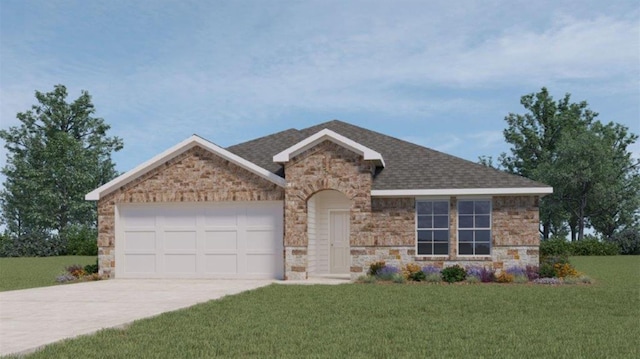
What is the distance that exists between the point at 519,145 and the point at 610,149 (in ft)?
24.5

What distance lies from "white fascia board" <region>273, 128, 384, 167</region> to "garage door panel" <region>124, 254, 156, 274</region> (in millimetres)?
6051

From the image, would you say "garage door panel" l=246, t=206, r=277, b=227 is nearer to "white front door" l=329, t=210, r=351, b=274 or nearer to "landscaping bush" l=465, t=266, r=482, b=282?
"white front door" l=329, t=210, r=351, b=274

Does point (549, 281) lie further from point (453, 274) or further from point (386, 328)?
point (386, 328)

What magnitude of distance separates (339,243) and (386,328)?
1383 centimetres

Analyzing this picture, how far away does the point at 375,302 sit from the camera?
14977 mm

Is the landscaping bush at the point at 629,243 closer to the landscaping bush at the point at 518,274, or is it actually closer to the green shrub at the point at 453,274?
the landscaping bush at the point at 518,274

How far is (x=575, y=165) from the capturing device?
51531 mm

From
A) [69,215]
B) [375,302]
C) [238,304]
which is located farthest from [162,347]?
[69,215]

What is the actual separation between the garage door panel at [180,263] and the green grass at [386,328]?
23.7ft

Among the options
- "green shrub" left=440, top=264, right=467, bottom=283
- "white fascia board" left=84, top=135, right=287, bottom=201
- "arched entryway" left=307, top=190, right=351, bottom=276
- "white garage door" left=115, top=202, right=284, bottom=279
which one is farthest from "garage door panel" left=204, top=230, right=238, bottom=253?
"green shrub" left=440, top=264, right=467, bottom=283

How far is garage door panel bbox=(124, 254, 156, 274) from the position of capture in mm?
24000

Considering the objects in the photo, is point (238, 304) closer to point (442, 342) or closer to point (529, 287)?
point (442, 342)

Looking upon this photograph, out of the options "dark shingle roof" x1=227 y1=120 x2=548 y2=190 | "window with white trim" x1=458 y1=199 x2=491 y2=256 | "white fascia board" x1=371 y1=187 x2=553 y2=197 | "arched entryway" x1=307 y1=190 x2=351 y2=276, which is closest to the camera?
"white fascia board" x1=371 y1=187 x2=553 y2=197

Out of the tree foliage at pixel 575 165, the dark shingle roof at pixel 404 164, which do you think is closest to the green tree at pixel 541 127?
the tree foliage at pixel 575 165
